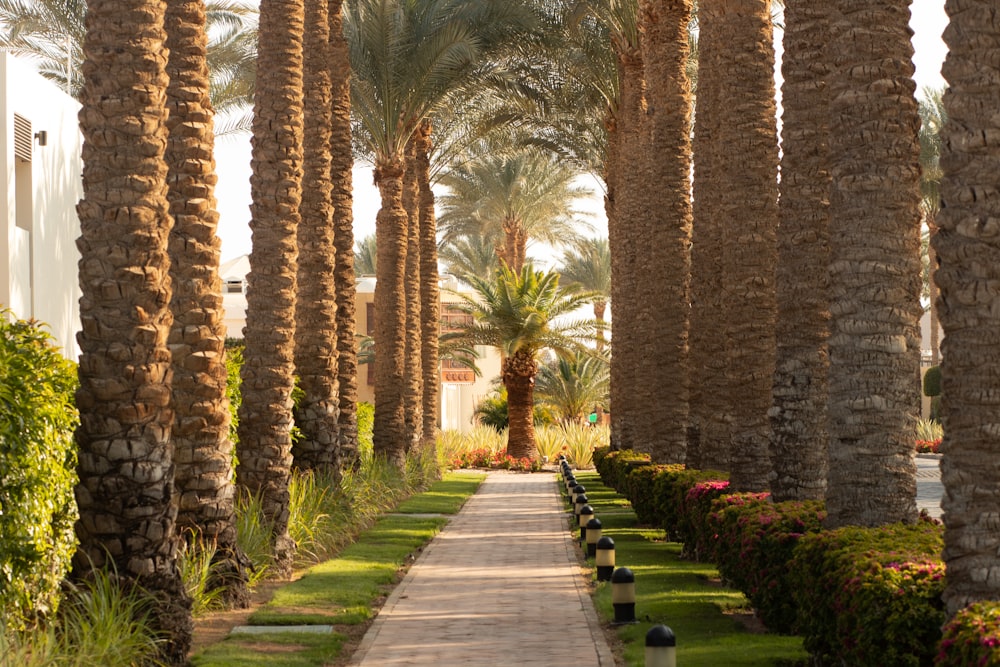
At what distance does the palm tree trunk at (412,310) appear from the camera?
34.1m

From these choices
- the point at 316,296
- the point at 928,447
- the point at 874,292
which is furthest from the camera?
the point at 928,447

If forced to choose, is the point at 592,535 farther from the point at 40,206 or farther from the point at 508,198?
the point at 508,198

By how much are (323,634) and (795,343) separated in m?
5.08

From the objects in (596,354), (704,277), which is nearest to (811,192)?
(704,277)

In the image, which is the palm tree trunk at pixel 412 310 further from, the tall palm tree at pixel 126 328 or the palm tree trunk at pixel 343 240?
the tall palm tree at pixel 126 328

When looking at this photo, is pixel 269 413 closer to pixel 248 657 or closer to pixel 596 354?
pixel 248 657

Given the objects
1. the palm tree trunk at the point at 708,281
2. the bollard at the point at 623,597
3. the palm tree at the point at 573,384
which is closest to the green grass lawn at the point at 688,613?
the bollard at the point at 623,597

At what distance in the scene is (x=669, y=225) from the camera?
2303cm

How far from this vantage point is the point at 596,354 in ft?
162

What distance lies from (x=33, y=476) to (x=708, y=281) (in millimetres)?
11183

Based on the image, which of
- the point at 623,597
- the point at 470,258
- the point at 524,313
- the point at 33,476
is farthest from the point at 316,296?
the point at 470,258

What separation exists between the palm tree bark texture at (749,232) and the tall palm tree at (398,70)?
15148 millimetres

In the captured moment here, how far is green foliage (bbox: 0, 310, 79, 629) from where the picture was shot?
859 centimetres

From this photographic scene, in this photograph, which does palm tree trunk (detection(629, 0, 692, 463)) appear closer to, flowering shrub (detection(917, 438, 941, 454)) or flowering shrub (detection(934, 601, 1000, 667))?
flowering shrub (detection(934, 601, 1000, 667))
